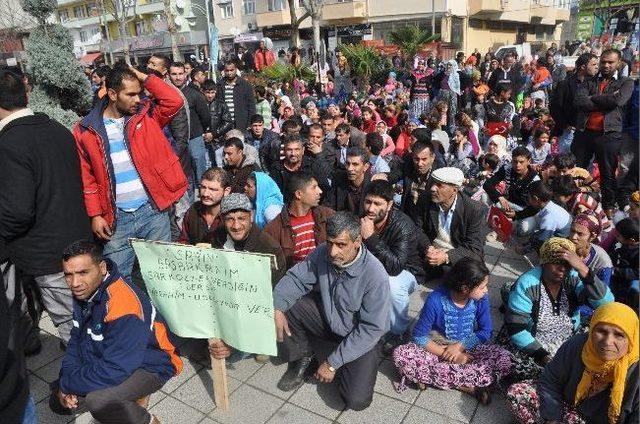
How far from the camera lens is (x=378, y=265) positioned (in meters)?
3.36

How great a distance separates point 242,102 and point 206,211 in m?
4.27

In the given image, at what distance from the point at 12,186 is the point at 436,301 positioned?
2.87 meters

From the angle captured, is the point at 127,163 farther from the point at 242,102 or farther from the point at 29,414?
the point at 242,102

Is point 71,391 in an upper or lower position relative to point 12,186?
lower

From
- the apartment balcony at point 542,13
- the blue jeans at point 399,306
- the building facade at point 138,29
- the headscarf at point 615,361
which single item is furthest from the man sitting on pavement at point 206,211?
the apartment balcony at point 542,13

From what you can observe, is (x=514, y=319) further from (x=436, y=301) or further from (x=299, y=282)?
(x=299, y=282)

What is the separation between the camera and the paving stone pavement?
3254 mm

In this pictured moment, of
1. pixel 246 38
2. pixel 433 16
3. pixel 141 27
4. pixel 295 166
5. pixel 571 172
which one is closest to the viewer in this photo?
pixel 295 166

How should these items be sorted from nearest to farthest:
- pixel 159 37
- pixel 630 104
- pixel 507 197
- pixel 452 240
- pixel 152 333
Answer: pixel 152 333, pixel 452 240, pixel 630 104, pixel 507 197, pixel 159 37

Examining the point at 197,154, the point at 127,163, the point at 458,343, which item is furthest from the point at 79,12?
the point at 458,343

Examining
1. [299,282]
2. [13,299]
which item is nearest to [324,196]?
[299,282]

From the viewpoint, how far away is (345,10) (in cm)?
3291

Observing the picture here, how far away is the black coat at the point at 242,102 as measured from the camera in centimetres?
812

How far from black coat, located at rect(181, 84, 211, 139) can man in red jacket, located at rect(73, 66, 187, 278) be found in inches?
100
